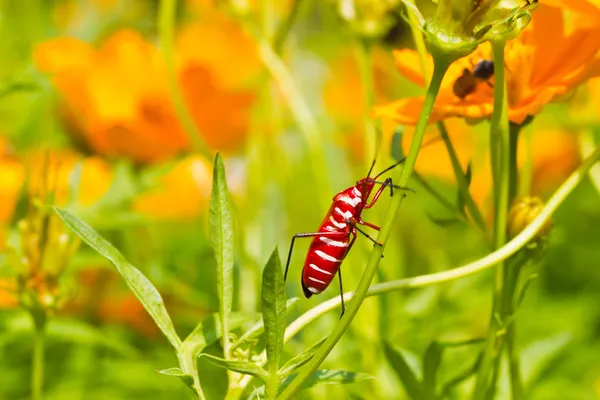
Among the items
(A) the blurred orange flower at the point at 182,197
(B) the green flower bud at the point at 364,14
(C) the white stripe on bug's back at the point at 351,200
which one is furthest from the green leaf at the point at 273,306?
(A) the blurred orange flower at the point at 182,197

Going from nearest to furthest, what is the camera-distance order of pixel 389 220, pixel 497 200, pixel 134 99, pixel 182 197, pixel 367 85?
pixel 389 220 < pixel 497 200 < pixel 367 85 < pixel 134 99 < pixel 182 197

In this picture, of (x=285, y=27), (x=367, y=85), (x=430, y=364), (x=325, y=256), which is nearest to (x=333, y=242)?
(x=325, y=256)

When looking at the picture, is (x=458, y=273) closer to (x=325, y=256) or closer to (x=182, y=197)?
(x=325, y=256)

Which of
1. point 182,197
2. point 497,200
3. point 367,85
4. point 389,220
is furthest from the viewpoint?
point 182,197

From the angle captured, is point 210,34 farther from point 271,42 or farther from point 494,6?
point 494,6

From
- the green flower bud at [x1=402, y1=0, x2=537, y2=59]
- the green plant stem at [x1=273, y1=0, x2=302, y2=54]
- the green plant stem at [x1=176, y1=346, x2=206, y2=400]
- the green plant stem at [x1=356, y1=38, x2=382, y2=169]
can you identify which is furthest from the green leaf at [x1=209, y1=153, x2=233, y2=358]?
the green plant stem at [x1=273, y1=0, x2=302, y2=54]

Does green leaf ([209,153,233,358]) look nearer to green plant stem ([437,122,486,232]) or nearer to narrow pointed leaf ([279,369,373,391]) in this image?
narrow pointed leaf ([279,369,373,391])
